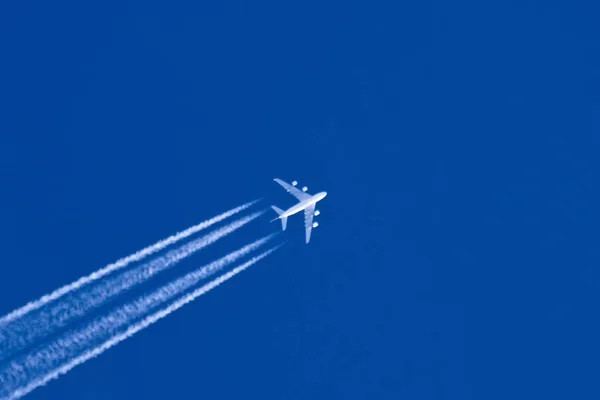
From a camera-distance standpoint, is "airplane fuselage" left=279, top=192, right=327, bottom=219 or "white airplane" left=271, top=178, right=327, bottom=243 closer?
"airplane fuselage" left=279, top=192, right=327, bottom=219

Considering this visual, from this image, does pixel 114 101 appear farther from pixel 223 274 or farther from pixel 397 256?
pixel 397 256

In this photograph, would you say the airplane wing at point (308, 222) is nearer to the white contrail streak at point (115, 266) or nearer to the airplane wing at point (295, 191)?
the airplane wing at point (295, 191)

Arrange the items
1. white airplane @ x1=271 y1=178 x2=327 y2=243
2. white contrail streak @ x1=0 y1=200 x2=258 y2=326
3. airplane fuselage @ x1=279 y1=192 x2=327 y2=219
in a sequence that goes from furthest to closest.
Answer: white airplane @ x1=271 y1=178 x2=327 y2=243, airplane fuselage @ x1=279 y1=192 x2=327 y2=219, white contrail streak @ x1=0 y1=200 x2=258 y2=326

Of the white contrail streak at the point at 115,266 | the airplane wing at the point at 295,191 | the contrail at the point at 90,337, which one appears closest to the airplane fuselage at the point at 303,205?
the airplane wing at the point at 295,191

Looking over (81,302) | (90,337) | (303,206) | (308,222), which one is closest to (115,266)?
(81,302)

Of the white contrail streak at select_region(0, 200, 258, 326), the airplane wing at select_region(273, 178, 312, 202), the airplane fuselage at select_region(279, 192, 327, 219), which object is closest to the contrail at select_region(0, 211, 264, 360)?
the white contrail streak at select_region(0, 200, 258, 326)

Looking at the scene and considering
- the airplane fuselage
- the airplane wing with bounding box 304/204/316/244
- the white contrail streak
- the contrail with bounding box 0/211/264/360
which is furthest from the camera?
the airplane wing with bounding box 304/204/316/244

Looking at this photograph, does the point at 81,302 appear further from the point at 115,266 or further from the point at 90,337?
the point at 115,266

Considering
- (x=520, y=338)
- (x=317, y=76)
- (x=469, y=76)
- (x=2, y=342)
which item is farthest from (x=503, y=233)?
(x=2, y=342)

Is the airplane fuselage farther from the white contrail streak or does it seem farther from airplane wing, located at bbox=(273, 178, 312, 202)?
the white contrail streak
